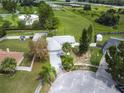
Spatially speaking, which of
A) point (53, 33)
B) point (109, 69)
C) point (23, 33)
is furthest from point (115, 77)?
point (23, 33)

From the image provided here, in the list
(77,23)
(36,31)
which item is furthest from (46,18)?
(77,23)

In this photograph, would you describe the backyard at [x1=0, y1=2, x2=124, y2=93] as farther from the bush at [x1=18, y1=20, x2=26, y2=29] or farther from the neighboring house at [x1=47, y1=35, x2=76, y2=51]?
the neighboring house at [x1=47, y1=35, x2=76, y2=51]

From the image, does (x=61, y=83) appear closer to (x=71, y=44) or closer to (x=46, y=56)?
(x=46, y=56)

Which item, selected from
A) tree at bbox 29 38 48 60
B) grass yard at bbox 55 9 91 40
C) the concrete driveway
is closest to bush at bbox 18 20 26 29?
grass yard at bbox 55 9 91 40

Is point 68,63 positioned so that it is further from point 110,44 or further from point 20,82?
point 110,44

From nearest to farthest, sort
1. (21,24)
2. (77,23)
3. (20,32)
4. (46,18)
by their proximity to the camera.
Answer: (20,32) < (46,18) < (21,24) < (77,23)
